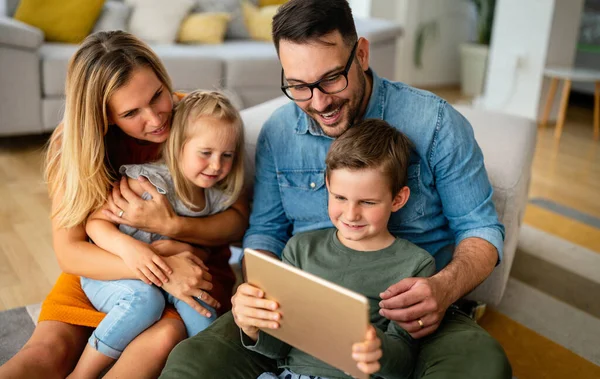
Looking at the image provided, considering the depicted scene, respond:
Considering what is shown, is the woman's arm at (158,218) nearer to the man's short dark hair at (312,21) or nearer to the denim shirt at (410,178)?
the denim shirt at (410,178)

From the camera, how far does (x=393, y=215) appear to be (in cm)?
158

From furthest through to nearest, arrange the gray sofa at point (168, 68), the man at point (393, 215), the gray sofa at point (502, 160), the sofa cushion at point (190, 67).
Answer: the sofa cushion at point (190, 67), the gray sofa at point (168, 68), the gray sofa at point (502, 160), the man at point (393, 215)

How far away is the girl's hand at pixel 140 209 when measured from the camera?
159cm

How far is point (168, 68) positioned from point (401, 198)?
243 centimetres

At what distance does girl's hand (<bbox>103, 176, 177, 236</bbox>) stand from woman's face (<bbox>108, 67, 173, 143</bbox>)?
0.12 meters

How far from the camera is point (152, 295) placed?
5.04 feet

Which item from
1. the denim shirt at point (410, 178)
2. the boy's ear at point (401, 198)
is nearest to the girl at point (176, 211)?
the denim shirt at point (410, 178)

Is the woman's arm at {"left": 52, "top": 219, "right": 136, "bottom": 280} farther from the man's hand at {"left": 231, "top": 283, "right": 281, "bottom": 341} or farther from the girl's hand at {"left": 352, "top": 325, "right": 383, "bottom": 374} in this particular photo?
the girl's hand at {"left": 352, "top": 325, "right": 383, "bottom": 374}

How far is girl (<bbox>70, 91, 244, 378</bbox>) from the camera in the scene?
150cm

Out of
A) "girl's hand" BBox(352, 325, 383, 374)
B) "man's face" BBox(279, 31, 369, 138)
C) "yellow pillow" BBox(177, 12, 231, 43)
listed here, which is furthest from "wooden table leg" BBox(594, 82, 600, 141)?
"girl's hand" BBox(352, 325, 383, 374)

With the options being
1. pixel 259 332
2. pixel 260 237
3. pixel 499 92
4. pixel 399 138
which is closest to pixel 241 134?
pixel 260 237

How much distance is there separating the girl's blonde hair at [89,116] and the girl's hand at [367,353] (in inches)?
32.9

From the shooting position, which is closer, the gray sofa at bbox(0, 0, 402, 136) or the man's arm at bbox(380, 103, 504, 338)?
the man's arm at bbox(380, 103, 504, 338)

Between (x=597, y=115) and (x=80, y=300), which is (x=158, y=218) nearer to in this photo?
(x=80, y=300)
